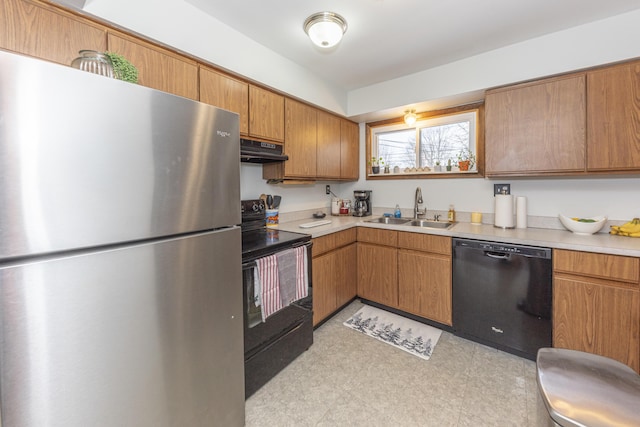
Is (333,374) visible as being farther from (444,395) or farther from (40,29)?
(40,29)

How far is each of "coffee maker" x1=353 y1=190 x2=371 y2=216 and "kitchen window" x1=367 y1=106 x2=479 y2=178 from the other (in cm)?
28

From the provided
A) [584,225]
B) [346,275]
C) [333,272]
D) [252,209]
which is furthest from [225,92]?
[584,225]

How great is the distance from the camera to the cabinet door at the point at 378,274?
2.66 metres

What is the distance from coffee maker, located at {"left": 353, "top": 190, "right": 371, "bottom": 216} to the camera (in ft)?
10.9

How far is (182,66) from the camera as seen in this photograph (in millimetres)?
1678

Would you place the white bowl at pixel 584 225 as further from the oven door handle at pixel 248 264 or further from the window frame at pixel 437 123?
the oven door handle at pixel 248 264

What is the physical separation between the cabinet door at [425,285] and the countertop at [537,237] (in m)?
0.26

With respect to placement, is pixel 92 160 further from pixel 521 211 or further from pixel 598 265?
pixel 521 211

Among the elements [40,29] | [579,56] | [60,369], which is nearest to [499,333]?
[579,56]

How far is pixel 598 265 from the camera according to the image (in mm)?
1709

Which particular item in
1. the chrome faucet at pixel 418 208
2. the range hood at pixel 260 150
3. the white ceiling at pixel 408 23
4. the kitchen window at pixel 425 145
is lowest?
the chrome faucet at pixel 418 208

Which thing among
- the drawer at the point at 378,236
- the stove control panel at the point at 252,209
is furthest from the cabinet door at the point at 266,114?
the drawer at the point at 378,236

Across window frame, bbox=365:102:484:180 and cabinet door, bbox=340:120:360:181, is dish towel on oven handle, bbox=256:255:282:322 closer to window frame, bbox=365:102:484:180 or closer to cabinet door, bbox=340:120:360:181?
cabinet door, bbox=340:120:360:181

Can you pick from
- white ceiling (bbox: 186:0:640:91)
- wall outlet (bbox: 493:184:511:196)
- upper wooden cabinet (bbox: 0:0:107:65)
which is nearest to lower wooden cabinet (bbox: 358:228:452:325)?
wall outlet (bbox: 493:184:511:196)
